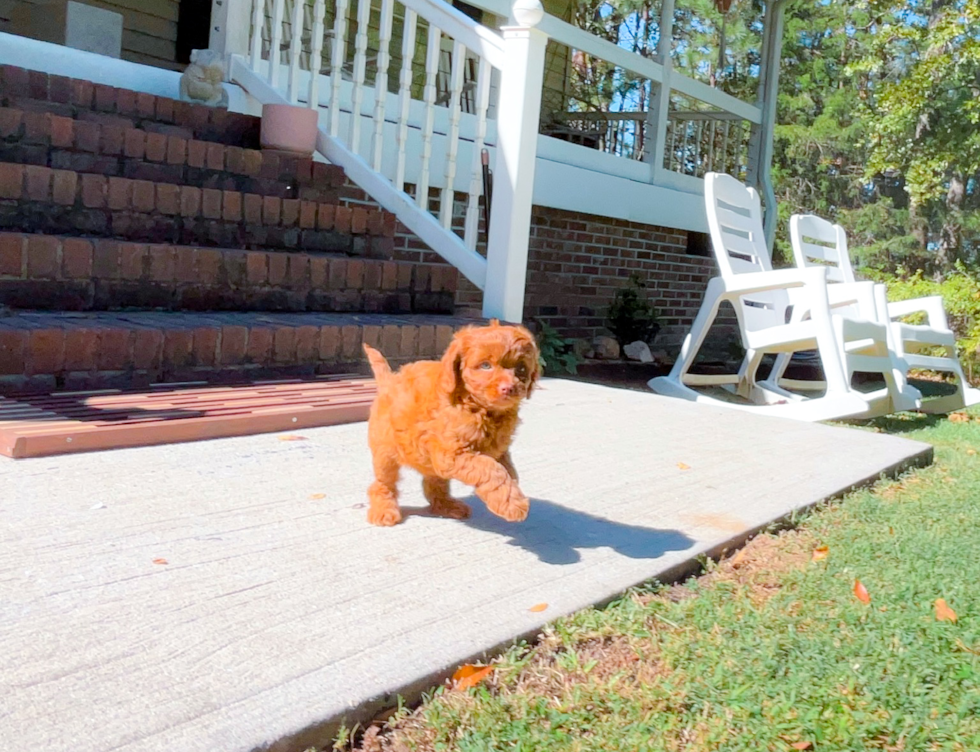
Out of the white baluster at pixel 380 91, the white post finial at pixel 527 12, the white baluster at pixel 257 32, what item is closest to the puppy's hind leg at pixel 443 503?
the white post finial at pixel 527 12

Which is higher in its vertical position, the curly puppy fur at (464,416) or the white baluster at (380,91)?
the white baluster at (380,91)

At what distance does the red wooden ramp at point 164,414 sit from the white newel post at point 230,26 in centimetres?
284

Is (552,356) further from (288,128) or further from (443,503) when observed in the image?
(443,503)

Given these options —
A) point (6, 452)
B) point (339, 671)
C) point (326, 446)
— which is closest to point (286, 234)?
point (326, 446)

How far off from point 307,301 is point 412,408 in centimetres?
252

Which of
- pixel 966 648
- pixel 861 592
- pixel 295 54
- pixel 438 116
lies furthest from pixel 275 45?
pixel 966 648

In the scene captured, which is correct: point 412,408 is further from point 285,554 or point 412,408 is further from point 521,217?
point 521,217

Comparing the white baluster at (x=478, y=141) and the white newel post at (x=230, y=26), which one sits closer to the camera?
the white baluster at (x=478, y=141)

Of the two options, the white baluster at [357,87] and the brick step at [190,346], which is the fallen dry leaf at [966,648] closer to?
the brick step at [190,346]

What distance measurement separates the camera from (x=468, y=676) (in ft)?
6.15

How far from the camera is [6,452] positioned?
2869mm

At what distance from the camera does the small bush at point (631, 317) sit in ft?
26.6

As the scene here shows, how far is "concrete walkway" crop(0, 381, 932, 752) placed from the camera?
1621mm

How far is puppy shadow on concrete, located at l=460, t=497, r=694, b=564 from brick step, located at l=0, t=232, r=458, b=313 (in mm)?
2087
